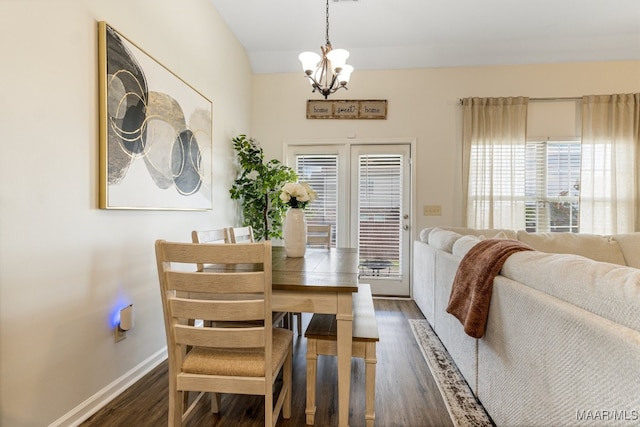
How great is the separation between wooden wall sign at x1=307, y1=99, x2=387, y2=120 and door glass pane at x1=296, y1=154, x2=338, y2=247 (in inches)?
21.3

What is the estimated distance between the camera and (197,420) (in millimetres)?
1498

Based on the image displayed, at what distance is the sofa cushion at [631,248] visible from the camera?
2.58m

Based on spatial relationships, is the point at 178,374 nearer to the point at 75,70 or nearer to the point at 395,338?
the point at 75,70

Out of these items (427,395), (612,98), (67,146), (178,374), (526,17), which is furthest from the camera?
(612,98)

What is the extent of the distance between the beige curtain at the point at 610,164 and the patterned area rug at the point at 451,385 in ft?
8.78

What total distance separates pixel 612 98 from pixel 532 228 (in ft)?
5.82

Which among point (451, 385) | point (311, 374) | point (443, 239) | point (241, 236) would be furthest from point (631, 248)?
point (241, 236)

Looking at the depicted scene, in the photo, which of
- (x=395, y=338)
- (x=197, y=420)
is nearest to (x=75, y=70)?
(x=197, y=420)

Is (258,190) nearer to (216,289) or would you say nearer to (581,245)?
(216,289)

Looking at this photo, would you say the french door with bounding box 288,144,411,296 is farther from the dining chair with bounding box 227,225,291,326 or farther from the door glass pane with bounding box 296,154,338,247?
the dining chair with bounding box 227,225,291,326

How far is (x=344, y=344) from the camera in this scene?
4.35ft

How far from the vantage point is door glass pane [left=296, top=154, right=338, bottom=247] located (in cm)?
394

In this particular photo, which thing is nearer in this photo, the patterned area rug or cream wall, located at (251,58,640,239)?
the patterned area rug

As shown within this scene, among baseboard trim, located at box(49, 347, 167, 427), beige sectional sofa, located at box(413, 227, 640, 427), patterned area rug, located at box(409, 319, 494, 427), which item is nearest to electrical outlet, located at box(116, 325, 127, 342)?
baseboard trim, located at box(49, 347, 167, 427)
